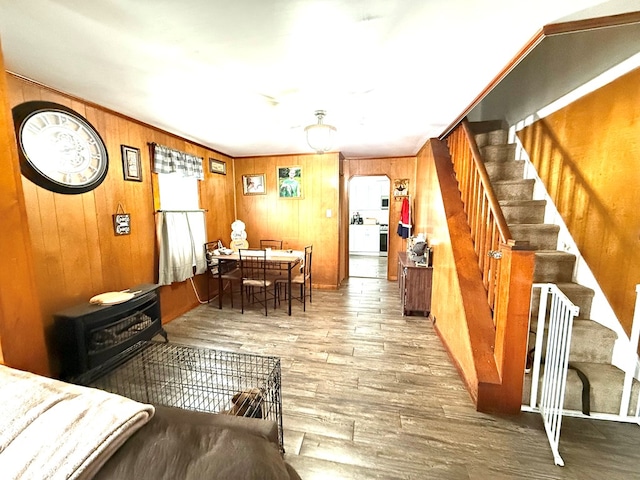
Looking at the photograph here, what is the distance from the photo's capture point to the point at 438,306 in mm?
2902

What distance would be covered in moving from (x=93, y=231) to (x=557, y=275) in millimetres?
4102

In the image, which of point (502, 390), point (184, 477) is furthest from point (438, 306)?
point (184, 477)

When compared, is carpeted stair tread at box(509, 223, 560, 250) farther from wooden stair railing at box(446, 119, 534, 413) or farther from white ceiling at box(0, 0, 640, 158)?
white ceiling at box(0, 0, 640, 158)

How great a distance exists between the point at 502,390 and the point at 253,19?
2.65 meters

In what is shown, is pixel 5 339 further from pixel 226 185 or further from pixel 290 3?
pixel 226 185

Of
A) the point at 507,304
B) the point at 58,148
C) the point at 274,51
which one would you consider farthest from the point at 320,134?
the point at 58,148

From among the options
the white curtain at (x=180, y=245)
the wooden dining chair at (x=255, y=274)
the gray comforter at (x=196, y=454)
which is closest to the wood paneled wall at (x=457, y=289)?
the gray comforter at (x=196, y=454)

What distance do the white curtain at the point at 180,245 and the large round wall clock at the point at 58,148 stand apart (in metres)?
0.88

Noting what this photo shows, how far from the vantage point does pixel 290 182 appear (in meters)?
4.63

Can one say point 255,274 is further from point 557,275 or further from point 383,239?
point 383,239

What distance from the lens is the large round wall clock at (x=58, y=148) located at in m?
1.90

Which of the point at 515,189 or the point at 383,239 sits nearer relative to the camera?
the point at 515,189

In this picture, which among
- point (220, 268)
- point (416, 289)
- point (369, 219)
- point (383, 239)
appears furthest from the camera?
point (369, 219)

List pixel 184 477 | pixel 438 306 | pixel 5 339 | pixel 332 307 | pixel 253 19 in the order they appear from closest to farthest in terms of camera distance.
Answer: pixel 184 477, pixel 5 339, pixel 253 19, pixel 438 306, pixel 332 307
